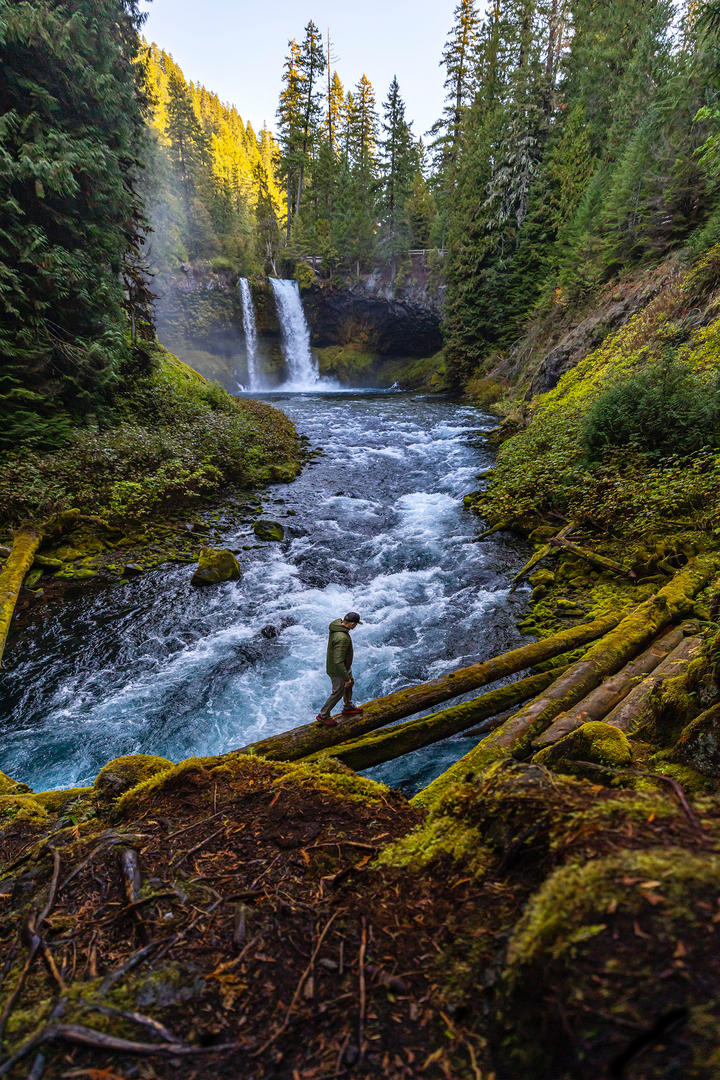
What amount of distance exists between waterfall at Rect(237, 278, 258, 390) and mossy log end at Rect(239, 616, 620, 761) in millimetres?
40554

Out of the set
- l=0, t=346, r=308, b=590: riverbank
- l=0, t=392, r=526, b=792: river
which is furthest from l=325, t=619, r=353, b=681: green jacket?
l=0, t=346, r=308, b=590: riverbank

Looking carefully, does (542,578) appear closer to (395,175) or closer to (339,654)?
(339,654)

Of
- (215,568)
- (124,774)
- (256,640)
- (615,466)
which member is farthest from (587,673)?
(215,568)

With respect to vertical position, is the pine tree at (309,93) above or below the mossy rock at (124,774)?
above

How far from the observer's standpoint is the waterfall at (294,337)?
43312mm

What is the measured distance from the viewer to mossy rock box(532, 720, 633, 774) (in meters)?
3.23

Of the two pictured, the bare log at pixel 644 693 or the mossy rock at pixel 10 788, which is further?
the mossy rock at pixel 10 788

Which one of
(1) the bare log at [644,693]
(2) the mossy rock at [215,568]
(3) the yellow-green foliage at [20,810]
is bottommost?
Result: (2) the mossy rock at [215,568]

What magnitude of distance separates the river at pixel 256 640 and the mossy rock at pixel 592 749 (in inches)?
86.7

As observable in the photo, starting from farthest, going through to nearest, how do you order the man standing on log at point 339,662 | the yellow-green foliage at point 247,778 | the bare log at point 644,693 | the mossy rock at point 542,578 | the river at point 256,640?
1. the mossy rock at point 542,578
2. the river at point 256,640
3. the man standing on log at point 339,662
4. the bare log at point 644,693
5. the yellow-green foliage at point 247,778

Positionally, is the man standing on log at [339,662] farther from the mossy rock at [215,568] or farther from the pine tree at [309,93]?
the pine tree at [309,93]

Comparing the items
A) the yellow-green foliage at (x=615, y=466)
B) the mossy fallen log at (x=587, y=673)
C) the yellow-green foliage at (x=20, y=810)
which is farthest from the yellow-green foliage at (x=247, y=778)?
the yellow-green foliage at (x=615, y=466)

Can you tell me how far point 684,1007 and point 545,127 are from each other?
39472 millimetres

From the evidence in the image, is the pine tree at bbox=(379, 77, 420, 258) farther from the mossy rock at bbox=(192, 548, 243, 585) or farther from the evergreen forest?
the mossy rock at bbox=(192, 548, 243, 585)
